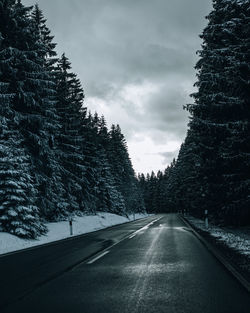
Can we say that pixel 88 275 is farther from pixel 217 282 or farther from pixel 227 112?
pixel 227 112

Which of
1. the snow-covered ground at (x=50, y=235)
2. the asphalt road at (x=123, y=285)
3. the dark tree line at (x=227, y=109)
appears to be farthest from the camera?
the snow-covered ground at (x=50, y=235)

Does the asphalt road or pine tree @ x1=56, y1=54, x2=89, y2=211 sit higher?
pine tree @ x1=56, y1=54, x2=89, y2=211

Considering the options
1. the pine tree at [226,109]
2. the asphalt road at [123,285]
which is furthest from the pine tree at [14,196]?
the pine tree at [226,109]

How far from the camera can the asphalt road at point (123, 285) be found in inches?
187

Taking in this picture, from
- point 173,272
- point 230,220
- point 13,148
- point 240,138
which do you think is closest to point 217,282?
point 173,272

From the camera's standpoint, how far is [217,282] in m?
6.15

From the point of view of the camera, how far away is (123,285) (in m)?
6.07

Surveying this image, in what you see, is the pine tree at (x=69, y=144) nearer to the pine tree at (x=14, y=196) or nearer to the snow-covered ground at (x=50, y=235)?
the snow-covered ground at (x=50, y=235)

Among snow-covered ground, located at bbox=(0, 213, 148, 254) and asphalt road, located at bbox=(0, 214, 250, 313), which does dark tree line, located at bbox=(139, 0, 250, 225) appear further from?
snow-covered ground, located at bbox=(0, 213, 148, 254)

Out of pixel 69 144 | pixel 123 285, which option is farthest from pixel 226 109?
pixel 69 144

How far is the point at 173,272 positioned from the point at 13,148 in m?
12.7

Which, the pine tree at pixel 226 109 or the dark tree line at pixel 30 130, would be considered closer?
the pine tree at pixel 226 109

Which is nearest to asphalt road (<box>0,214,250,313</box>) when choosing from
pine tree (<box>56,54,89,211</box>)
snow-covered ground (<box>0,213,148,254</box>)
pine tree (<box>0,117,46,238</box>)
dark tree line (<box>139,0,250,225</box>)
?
snow-covered ground (<box>0,213,148,254</box>)

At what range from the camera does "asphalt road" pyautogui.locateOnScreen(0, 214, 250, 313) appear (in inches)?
187
